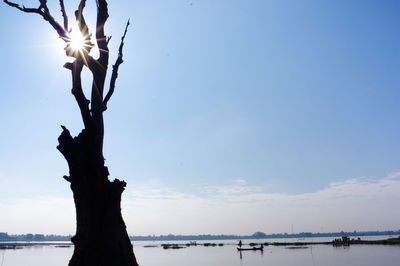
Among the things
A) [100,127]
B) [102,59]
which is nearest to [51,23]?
[102,59]

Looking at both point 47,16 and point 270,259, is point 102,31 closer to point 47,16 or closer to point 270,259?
point 47,16

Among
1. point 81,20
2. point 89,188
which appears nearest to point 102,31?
point 81,20

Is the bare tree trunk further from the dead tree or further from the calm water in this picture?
the calm water

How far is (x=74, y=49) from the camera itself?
29.1 ft

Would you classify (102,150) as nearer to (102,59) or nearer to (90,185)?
(90,185)

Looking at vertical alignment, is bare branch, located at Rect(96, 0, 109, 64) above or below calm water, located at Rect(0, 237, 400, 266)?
above

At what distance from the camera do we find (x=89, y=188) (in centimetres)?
835

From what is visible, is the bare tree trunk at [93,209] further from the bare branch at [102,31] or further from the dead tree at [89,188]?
the bare branch at [102,31]

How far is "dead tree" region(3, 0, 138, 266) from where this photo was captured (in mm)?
8102

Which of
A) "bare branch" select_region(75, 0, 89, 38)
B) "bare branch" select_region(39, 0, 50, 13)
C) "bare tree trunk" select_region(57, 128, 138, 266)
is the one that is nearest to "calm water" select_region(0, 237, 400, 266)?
"bare tree trunk" select_region(57, 128, 138, 266)

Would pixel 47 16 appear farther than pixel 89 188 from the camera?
Yes

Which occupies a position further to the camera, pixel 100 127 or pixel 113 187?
pixel 100 127

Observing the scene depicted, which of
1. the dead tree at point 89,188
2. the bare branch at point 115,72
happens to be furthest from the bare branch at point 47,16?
the bare branch at point 115,72

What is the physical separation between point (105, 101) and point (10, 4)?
12.3 feet
